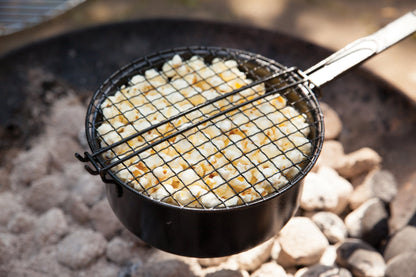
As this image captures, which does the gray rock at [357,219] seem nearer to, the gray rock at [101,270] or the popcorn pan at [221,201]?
the popcorn pan at [221,201]

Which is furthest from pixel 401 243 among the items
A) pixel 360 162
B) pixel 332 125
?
pixel 332 125

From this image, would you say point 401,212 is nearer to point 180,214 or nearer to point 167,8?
point 180,214

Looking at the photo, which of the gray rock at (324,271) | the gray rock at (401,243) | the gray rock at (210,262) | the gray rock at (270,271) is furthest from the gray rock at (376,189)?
the gray rock at (210,262)

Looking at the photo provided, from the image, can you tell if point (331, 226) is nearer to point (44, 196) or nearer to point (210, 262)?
point (210, 262)

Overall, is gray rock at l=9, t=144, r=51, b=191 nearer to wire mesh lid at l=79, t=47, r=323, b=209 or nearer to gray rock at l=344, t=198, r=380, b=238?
wire mesh lid at l=79, t=47, r=323, b=209

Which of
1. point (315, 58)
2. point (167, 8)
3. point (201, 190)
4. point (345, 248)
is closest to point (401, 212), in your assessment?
A: point (345, 248)

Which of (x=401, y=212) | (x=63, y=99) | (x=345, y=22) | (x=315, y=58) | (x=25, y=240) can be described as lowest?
(x=25, y=240)
